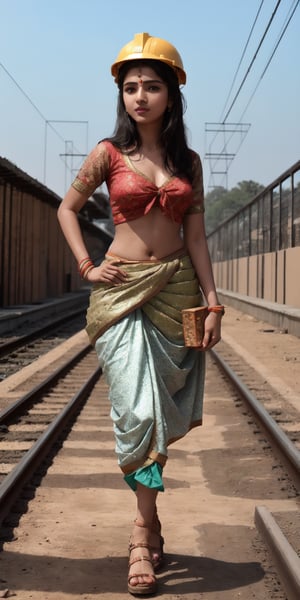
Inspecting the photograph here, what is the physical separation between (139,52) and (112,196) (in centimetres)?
60

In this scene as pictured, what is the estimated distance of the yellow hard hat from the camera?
361cm

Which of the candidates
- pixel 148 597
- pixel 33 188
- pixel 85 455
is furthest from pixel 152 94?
pixel 33 188

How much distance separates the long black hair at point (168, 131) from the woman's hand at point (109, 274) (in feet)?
1.57

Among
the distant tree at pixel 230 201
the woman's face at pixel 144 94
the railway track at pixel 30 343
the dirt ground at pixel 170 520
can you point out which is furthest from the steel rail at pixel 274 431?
the distant tree at pixel 230 201

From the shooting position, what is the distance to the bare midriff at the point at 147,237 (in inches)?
145

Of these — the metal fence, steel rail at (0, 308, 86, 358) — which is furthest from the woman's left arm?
the metal fence

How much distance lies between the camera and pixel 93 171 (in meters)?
3.74

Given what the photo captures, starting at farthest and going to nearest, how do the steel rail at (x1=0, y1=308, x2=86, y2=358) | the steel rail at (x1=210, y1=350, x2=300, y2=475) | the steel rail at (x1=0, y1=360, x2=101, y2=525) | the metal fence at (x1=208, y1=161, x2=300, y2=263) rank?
the metal fence at (x1=208, y1=161, x2=300, y2=263) → the steel rail at (x1=0, y1=308, x2=86, y2=358) → the steel rail at (x1=210, y1=350, x2=300, y2=475) → the steel rail at (x1=0, y1=360, x2=101, y2=525)

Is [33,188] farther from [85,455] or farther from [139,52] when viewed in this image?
[139,52]

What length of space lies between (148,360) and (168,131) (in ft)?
3.23

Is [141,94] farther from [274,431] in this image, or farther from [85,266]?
[274,431]

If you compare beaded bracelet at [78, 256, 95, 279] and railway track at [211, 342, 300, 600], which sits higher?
beaded bracelet at [78, 256, 95, 279]

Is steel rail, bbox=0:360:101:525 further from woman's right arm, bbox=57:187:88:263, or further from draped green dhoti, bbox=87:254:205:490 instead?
woman's right arm, bbox=57:187:88:263

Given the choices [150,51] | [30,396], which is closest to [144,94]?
[150,51]
